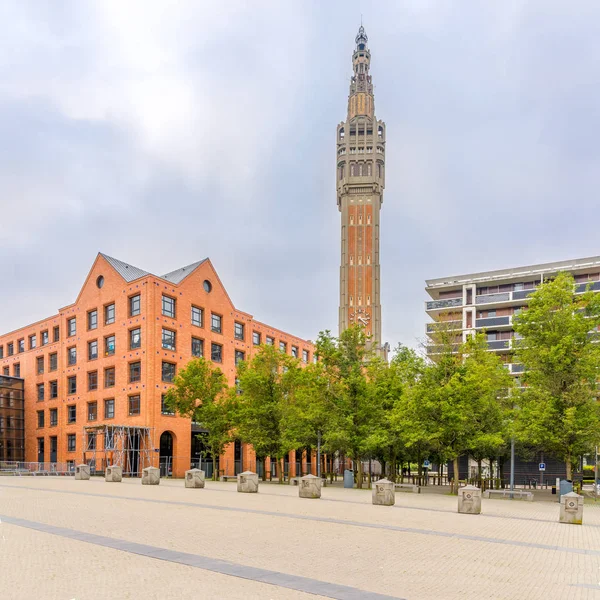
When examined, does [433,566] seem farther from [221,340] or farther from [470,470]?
[221,340]

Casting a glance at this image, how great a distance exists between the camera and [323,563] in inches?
385

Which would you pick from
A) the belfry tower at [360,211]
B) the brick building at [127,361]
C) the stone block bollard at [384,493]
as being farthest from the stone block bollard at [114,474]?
the belfry tower at [360,211]

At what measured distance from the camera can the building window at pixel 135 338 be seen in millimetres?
45781

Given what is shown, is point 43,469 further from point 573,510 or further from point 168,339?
point 573,510

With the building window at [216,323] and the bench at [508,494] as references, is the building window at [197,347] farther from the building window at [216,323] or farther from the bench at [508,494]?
the bench at [508,494]

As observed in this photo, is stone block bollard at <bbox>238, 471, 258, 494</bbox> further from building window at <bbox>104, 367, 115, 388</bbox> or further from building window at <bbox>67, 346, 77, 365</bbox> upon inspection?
building window at <bbox>67, 346, 77, 365</bbox>

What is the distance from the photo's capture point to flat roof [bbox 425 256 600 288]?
2337 inches

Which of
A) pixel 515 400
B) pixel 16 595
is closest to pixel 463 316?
pixel 515 400

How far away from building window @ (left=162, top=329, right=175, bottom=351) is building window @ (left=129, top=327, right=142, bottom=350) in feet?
5.98

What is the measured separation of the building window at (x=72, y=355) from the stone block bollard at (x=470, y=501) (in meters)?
42.1

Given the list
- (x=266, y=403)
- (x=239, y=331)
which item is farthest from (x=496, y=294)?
(x=266, y=403)

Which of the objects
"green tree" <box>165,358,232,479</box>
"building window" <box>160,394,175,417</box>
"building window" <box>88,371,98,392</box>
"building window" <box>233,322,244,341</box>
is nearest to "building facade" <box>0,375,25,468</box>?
"building window" <box>88,371,98,392</box>

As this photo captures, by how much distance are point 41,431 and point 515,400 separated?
45.1 metres

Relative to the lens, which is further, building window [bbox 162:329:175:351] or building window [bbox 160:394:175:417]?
building window [bbox 162:329:175:351]
